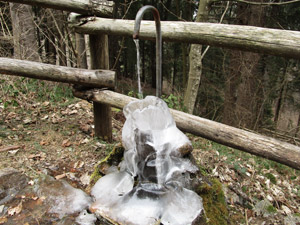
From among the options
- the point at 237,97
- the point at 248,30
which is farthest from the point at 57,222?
the point at 237,97

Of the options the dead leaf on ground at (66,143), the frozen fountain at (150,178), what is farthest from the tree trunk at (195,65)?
the frozen fountain at (150,178)

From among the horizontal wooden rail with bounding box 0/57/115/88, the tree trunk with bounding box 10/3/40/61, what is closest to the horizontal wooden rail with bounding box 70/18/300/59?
the horizontal wooden rail with bounding box 0/57/115/88

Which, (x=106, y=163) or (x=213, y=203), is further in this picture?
(x=106, y=163)

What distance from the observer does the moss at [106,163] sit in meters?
1.67

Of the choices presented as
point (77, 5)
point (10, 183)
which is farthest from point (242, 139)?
point (77, 5)

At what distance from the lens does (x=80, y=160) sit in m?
2.47

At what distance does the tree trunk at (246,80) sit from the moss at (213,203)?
5.14 m

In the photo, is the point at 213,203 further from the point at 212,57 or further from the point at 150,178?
the point at 212,57

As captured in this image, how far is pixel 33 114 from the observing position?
3.41 meters

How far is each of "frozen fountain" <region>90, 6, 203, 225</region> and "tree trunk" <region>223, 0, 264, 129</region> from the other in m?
5.48

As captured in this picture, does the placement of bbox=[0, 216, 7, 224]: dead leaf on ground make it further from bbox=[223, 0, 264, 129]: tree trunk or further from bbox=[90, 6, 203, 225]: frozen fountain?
bbox=[223, 0, 264, 129]: tree trunk

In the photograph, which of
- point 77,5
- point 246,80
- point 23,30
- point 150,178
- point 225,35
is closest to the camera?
point 150,178

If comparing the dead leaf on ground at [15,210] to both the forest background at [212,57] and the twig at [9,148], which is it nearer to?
the twig at [9,148]

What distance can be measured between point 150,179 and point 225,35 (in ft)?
4.34
